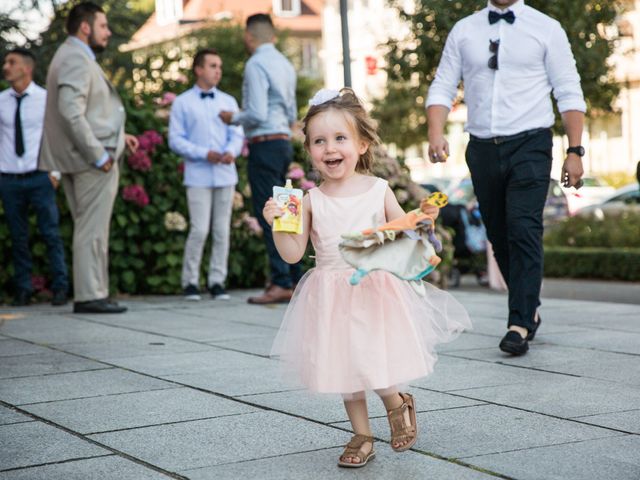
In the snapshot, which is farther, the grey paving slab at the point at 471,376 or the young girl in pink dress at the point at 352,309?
the grey paving slab at the point at 471,376

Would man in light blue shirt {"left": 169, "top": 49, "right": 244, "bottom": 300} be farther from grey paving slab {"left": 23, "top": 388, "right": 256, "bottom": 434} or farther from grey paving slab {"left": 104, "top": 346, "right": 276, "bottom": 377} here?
grey paving slab {"left": 23, "top": 388, "right": 256, "bottom": 434}

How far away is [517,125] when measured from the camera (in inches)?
249

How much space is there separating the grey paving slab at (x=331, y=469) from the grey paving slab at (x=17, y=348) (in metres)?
3.14

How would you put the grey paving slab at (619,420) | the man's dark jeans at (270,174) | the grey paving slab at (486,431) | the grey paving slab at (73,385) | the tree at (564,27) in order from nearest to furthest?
the grey paving slab at (486,431) < the grey paving slab at (619,420) < the grey paving slab at (73,385) < the man's dark jeans at (270,174) < the tree at (564,27)

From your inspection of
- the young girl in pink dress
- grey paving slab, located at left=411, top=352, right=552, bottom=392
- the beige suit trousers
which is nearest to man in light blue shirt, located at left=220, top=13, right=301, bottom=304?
the beige suit trousers

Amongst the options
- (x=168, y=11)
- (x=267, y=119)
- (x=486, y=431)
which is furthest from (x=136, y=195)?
(x=168, y=11)

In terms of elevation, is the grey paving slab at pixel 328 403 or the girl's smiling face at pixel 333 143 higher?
the girl's smiling face at pixel 333 143

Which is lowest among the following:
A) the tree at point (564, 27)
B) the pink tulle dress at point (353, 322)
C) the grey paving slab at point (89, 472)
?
the grey paving slab at point (89, 472)

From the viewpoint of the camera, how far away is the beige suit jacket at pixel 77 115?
27.4 feet

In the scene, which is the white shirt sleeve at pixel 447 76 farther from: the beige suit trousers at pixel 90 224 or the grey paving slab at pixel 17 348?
the beige suit trousers at pixel 90 224

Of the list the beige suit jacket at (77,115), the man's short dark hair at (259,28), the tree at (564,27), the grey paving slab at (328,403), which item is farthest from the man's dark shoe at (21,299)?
the tree at (564,27)

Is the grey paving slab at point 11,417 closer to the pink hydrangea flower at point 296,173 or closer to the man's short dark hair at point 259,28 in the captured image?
the man's short dark hair at point 259,28

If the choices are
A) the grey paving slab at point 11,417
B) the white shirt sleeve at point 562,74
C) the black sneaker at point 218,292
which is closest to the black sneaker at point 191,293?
the black sneaker at point 218,292

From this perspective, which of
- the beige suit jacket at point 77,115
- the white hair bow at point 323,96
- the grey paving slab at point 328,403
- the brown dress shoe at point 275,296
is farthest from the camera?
the brown dress shoe at point 275,296
